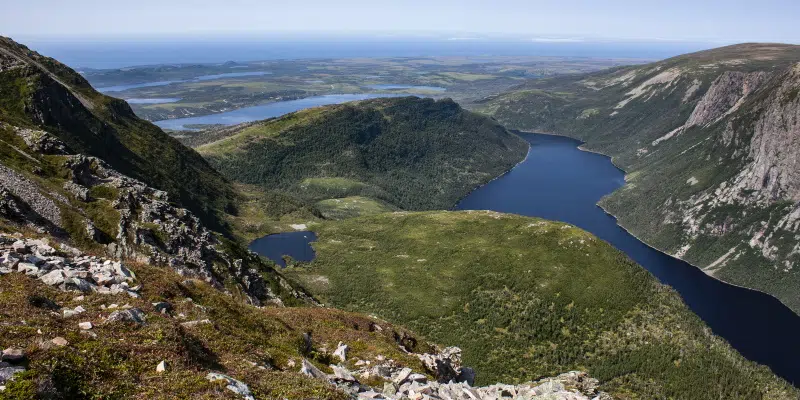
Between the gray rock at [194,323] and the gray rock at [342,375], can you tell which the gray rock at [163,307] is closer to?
the gray rock at [194,323]

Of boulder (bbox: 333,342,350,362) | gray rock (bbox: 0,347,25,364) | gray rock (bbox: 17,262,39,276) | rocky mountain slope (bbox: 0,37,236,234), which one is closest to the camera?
gray rock (bbox: 0,347,25,364)

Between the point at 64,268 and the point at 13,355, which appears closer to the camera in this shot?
the point at 13,355

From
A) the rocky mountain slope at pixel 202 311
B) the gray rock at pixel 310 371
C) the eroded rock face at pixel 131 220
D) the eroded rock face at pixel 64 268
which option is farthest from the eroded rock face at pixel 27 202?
the gray rock at pixel 310 371

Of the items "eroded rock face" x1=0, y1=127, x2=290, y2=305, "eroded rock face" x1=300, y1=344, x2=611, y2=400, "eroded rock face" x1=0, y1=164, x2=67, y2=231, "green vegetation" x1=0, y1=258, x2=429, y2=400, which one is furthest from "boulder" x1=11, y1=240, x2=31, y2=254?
"eroded rock face" x1=0, y1=164, x2=67, y2=231

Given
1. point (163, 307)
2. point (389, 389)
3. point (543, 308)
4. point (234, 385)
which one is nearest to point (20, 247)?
point (163, 307)

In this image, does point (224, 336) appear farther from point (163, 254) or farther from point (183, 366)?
point (163, 254)

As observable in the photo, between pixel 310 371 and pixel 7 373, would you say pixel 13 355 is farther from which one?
pixel 310 371

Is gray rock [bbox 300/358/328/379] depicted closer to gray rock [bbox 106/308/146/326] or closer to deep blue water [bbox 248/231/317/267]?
gray rock [bbox 106/308/146/326]
